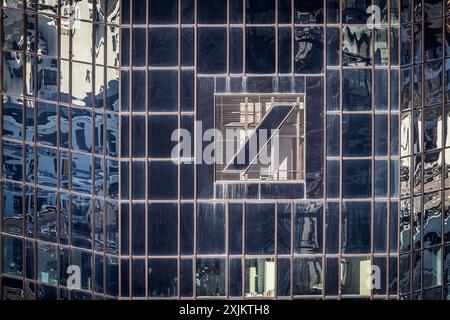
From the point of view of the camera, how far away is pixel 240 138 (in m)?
38.1

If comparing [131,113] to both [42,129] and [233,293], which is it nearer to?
[42,129]

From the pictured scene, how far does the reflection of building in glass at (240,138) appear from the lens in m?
37.7

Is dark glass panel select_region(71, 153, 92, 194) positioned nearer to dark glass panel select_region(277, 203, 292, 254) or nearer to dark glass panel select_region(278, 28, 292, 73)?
dark glass panel select_region(277, 203, 292, 254)

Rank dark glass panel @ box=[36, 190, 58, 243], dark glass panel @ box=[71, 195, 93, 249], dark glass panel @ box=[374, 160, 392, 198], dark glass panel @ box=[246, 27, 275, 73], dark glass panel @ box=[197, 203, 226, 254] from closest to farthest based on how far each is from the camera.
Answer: dark glass panel @ box=[246, 27, 275, 73], dark glass panel @ box=[197, 203, 226, 254], dark glass panel @ box=[374, 160, 392, 198], dark glass panel @ box=[71, 195, 93, 249], dark glass panel @ box=[36, 190, 58, 243]

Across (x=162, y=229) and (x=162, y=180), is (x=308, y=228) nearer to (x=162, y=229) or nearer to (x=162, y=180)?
(x=162, y=229)

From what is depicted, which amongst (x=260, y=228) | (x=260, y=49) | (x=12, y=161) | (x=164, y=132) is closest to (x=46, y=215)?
(x=12, y=161)

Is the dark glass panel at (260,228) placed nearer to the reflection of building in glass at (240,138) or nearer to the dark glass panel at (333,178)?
the reflection of building in glass at (240,138)

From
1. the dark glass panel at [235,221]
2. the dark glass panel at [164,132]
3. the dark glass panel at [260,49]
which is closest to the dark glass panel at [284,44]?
the dark glass panel at [260,49]

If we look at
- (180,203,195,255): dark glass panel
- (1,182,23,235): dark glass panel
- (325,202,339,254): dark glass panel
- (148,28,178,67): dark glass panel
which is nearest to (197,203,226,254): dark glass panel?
(180,203,195,255): dark glass panel

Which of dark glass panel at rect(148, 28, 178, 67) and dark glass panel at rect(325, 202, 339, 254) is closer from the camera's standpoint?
dark glass panel at rect(148, 28, 178, 67)

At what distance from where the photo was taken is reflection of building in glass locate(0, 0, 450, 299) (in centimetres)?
3772

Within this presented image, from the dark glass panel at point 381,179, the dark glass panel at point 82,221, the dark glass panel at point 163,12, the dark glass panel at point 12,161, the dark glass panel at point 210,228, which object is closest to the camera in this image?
the dark glass panel at point 163,12

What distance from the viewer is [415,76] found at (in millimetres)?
38344

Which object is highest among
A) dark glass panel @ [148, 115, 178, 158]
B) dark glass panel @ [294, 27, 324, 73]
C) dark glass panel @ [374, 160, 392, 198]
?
dark glass panel @ [294, 27, 324, 73]
